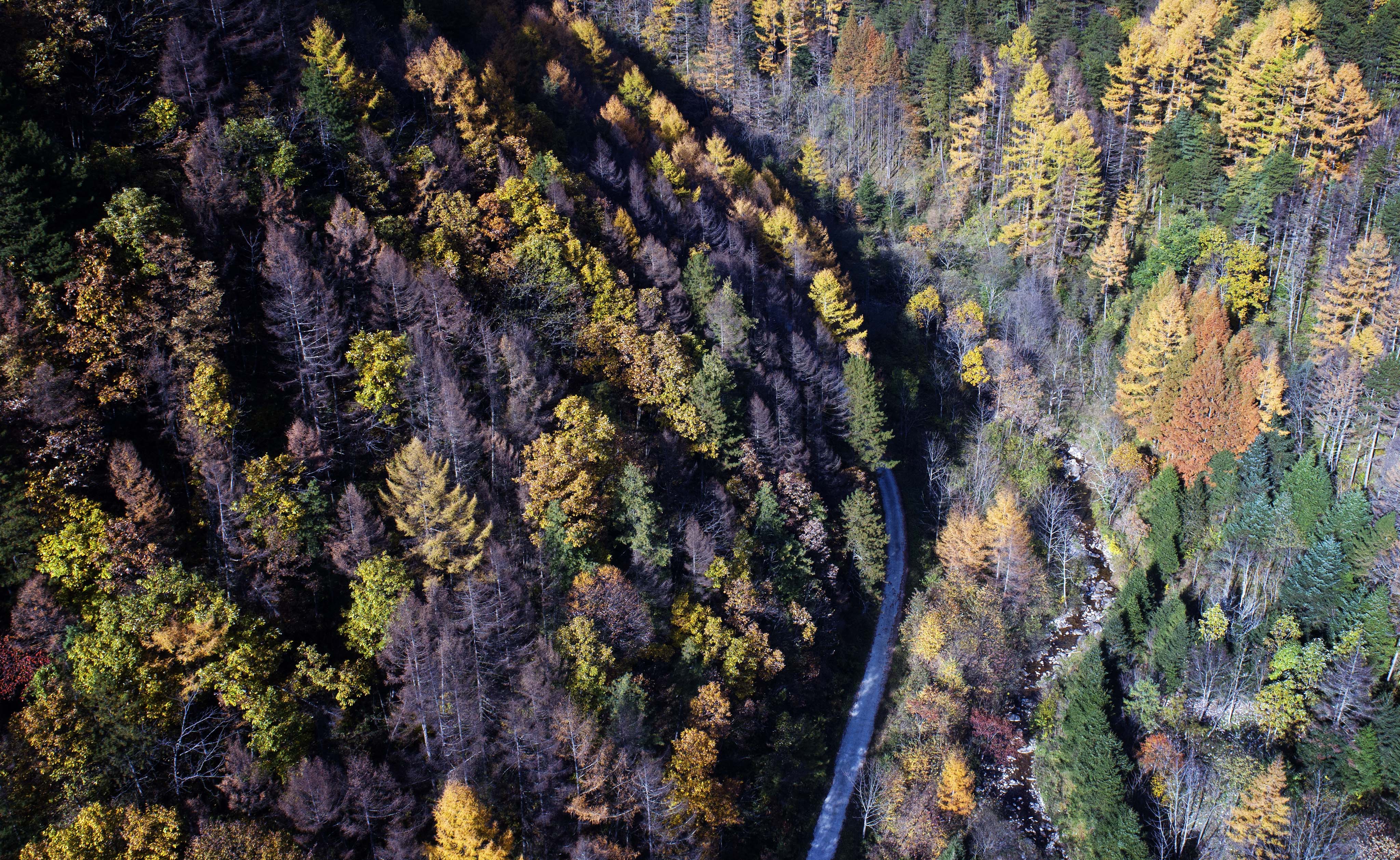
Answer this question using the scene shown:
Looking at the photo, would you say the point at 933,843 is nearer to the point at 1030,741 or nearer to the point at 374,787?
the point at 1030,741

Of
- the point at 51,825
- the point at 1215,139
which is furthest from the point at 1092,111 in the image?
the point at 51,825

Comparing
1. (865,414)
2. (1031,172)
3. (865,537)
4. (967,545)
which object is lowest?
(967,545)

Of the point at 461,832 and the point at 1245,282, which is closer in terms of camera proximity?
the point at 461,832

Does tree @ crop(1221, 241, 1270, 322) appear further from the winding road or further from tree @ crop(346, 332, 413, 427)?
tree @ crop(346, 332, 413, 427)

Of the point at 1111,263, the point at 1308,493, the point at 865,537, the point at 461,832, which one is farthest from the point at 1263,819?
the point at 1111,263

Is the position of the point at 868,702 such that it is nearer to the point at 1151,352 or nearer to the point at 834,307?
the point at 834,307

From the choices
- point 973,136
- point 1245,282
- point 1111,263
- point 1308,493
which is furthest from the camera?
point 973,136

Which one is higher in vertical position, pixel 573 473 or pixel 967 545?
pixel 573 473
